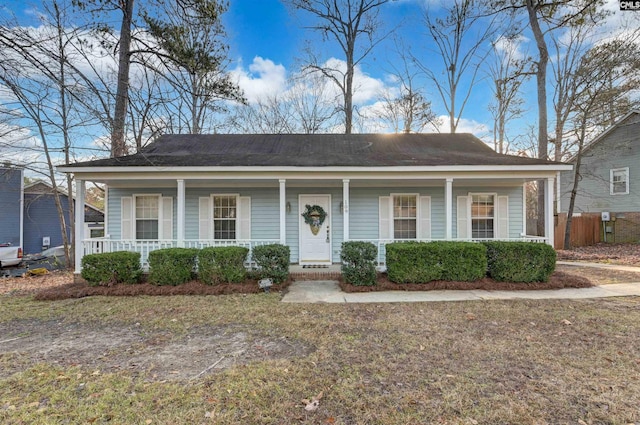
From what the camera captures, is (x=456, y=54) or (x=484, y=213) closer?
(x=484, y=213)

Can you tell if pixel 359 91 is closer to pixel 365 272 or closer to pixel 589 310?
pixel 365 272

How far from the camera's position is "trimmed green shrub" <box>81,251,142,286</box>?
6477 mm

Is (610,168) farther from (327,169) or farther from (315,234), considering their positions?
(327,169)

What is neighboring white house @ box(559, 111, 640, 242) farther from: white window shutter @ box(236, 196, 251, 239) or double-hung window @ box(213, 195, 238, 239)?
double-hung window @ box(213, 195, 238, 239)

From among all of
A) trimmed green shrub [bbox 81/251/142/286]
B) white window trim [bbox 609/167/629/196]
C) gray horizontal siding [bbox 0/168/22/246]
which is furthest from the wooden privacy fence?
gray horizontal siding [bbox 0/168/22/246]

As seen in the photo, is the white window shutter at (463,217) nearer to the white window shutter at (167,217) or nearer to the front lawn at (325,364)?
the front lawn at (325,364)

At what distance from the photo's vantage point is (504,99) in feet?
57.1

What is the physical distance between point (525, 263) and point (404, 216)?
3152mm

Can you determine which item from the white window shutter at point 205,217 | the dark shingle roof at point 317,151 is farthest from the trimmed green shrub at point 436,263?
the white window shutter at point 205,217

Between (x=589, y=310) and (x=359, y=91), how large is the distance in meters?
14.6

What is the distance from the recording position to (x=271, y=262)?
668 centimetres

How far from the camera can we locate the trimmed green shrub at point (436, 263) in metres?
6.57

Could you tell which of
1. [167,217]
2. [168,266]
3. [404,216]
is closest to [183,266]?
[168,266]

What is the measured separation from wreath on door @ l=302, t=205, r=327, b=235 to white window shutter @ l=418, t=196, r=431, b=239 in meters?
2.85
